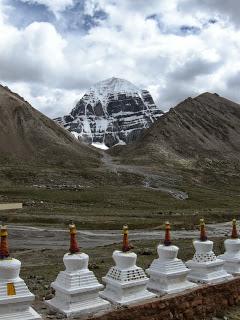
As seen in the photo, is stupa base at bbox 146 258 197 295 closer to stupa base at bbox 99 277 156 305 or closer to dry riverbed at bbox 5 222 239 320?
stupa base at bbox 99 277 156 305

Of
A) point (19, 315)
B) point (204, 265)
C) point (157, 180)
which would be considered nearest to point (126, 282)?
point (19, 315)

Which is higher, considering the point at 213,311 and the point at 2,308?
the point at 2,308

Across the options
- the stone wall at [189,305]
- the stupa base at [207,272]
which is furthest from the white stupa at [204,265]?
the stone wall at [189,305]

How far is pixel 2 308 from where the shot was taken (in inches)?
324

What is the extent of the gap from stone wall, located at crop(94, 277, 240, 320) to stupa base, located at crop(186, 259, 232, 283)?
20cm

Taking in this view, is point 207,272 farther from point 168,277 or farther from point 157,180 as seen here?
point 157,180

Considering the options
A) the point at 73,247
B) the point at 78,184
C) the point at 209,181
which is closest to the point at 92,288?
the point at 73,247

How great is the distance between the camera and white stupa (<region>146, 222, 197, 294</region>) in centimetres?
1078

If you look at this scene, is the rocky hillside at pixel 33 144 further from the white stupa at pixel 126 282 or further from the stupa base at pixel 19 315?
the stupa base at pixel 19 315

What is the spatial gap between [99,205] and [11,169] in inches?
1935

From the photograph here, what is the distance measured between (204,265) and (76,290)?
13.1ft

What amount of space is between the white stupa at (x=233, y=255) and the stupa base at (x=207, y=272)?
2.00 ft

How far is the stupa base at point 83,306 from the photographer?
29.7 ft

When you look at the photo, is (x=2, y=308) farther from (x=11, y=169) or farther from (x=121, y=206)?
(x=11, y=169)
